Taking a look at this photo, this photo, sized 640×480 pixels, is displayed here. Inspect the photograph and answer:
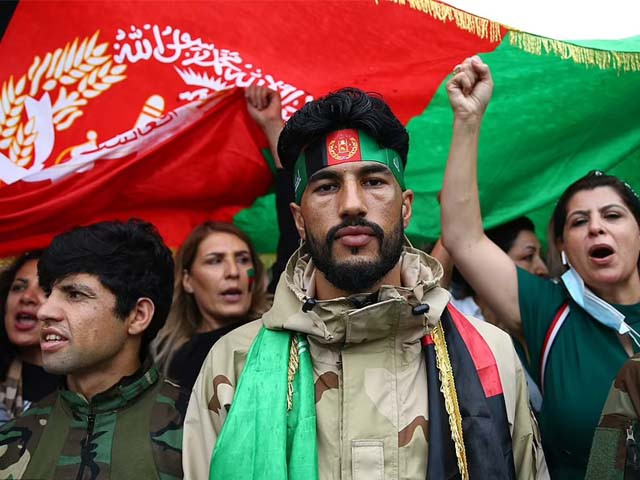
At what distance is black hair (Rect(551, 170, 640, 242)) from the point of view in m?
3.59

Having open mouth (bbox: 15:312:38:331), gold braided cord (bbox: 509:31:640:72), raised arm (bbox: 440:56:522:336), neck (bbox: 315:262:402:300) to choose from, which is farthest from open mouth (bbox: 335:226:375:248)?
open mouth (bbox: 15:312:38:331)

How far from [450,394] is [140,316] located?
1387 millimetres

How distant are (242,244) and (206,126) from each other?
720 mm

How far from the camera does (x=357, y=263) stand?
111 inches

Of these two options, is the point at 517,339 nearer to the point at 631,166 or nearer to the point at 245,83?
the point at 631,166

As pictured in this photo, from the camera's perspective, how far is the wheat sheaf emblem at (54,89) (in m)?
3.83

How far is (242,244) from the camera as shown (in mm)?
4562

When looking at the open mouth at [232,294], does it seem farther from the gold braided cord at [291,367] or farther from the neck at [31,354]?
the gold braided cord at [291,367]

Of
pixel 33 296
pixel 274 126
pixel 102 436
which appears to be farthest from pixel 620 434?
pixel 33 296

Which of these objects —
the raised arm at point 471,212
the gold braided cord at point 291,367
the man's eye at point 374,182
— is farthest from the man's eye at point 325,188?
the raised arm at point 471,212

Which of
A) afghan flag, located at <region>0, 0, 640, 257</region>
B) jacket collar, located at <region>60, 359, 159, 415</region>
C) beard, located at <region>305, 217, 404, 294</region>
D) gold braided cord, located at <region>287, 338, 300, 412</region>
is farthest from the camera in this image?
afghan flag, located at <region>0, 0, 640, 257</region>

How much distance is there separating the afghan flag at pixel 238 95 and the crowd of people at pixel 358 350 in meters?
0.54

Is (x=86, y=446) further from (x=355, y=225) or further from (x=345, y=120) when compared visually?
(x=345, y=120)

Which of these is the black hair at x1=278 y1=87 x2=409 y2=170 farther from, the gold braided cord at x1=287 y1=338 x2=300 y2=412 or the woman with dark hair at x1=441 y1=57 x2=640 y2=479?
the gold braided cord at x1=287 y1=338 x2=300 y2=412
